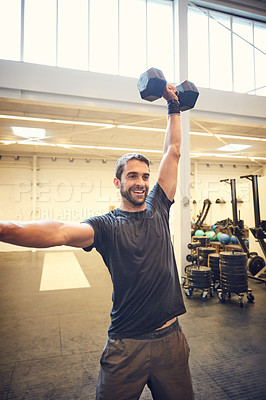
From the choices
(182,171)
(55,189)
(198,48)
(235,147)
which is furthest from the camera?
(55,189)

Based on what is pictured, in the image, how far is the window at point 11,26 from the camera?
3.93 m

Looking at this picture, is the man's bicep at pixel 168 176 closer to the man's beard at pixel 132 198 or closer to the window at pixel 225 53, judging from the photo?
the man's beard at pixel 132 198

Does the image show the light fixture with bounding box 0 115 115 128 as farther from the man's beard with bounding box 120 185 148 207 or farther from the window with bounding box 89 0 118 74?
the man's beard with bounding box 120 185 148 207

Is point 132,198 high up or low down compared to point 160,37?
down

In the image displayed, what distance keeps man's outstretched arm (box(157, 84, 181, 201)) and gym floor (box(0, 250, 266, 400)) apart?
53.5 inches

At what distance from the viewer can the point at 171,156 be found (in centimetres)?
114

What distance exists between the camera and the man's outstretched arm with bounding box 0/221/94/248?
676mm

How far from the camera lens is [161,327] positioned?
0.92 metres

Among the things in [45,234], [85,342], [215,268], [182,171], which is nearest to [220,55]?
[182,171]

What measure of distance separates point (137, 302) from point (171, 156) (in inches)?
24.3

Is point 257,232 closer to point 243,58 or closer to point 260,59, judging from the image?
point 243,58

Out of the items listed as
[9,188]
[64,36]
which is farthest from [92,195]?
[64,36]

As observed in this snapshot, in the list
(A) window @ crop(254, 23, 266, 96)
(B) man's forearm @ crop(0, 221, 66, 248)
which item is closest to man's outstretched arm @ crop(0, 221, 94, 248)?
(B) man's forearm @ crop(0, 221, 66, 248)

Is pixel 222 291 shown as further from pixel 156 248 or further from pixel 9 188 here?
pixel 9 188
